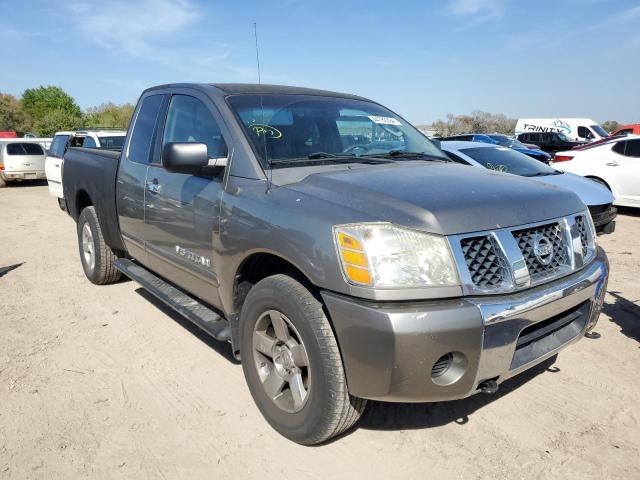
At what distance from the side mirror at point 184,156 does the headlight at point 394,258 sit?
3.67ft

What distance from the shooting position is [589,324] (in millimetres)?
2764

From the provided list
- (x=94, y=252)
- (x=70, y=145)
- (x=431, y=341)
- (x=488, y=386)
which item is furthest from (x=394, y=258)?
(x=70, y=145)

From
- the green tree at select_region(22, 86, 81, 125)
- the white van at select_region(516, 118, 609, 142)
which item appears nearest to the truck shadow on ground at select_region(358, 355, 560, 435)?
the white van at select_region(516, 118, 609, 142)

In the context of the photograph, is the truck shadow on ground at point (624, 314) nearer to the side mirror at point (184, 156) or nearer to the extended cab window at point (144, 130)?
the side mirror at point (184, 156)

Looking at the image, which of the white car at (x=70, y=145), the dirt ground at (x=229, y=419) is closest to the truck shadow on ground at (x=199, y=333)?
the dirt ground at (x=229, y=419)

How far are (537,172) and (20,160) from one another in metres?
17.2

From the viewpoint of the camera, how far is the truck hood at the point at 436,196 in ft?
7.23

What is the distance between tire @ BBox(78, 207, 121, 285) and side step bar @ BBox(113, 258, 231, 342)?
1.70ft

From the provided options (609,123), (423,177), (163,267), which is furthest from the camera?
(609,123)

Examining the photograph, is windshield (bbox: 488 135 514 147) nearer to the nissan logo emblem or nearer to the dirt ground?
the dirt ground

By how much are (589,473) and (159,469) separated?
2.07 m

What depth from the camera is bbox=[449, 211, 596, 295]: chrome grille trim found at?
2172 mm

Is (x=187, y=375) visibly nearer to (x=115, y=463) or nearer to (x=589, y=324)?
(x=115, y=463)

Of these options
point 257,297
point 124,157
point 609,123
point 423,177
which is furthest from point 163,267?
point 609,123
